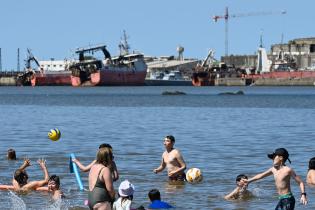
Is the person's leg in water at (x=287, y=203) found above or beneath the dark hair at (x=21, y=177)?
above

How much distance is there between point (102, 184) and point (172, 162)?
31.1 ft

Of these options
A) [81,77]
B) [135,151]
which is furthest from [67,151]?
[81,77]

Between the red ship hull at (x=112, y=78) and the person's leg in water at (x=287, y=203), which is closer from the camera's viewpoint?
the person's leg in water at (x=287, y=203)

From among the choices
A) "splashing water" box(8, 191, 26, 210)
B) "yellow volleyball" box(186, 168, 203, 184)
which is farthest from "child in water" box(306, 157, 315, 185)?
"splashing water" box(8, 191, 26, 210)

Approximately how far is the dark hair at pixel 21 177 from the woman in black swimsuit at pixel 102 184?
831 centimetres

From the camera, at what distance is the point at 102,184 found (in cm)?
1360

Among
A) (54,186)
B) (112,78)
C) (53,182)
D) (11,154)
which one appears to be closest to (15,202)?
(54,186)

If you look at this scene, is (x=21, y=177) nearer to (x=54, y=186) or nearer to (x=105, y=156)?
(x=54, y=186)

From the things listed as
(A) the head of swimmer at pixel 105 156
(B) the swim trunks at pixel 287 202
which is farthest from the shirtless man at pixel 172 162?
(A) the head of swimmer at pixel 105 156

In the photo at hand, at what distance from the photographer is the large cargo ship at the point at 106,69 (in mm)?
178625

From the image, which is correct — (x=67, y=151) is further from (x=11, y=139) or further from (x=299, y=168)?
(x=299, y=168)

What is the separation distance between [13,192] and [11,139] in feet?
63.9

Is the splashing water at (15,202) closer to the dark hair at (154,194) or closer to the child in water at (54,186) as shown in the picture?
the child in water at (54,186)

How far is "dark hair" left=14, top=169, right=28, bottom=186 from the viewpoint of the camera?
21812mm
